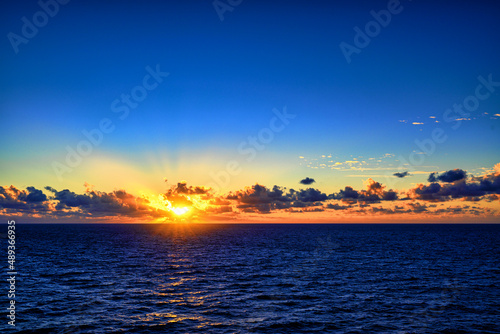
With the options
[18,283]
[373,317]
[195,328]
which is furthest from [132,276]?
[373,317]

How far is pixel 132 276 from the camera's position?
5441cm

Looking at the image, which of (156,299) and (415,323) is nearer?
(415,323)

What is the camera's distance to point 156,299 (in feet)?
132

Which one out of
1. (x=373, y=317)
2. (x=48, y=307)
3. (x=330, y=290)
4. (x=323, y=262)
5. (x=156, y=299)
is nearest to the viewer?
(x=373, y=317)

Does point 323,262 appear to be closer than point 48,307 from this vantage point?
No

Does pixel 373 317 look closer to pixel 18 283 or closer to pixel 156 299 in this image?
pixel 156 299

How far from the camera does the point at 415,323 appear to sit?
32.3 metres

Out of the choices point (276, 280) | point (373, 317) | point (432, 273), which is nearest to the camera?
point (373, 317)

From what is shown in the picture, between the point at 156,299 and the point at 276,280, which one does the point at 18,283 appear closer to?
the point at 156,299

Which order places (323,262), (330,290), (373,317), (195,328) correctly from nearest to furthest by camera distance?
1. (195,328)
2. (373,317)
3. (330,290)
4. (323,262)

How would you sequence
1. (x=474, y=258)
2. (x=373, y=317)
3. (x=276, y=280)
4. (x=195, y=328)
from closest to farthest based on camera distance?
(x=195, y=328), (x=373, y=317), (x=276, y=280), (x=474, y=258)

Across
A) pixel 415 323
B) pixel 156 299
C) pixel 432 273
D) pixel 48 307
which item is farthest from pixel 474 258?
pixel 48 307

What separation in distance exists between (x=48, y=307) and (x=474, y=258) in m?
82.4

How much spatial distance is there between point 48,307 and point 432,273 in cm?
5550
